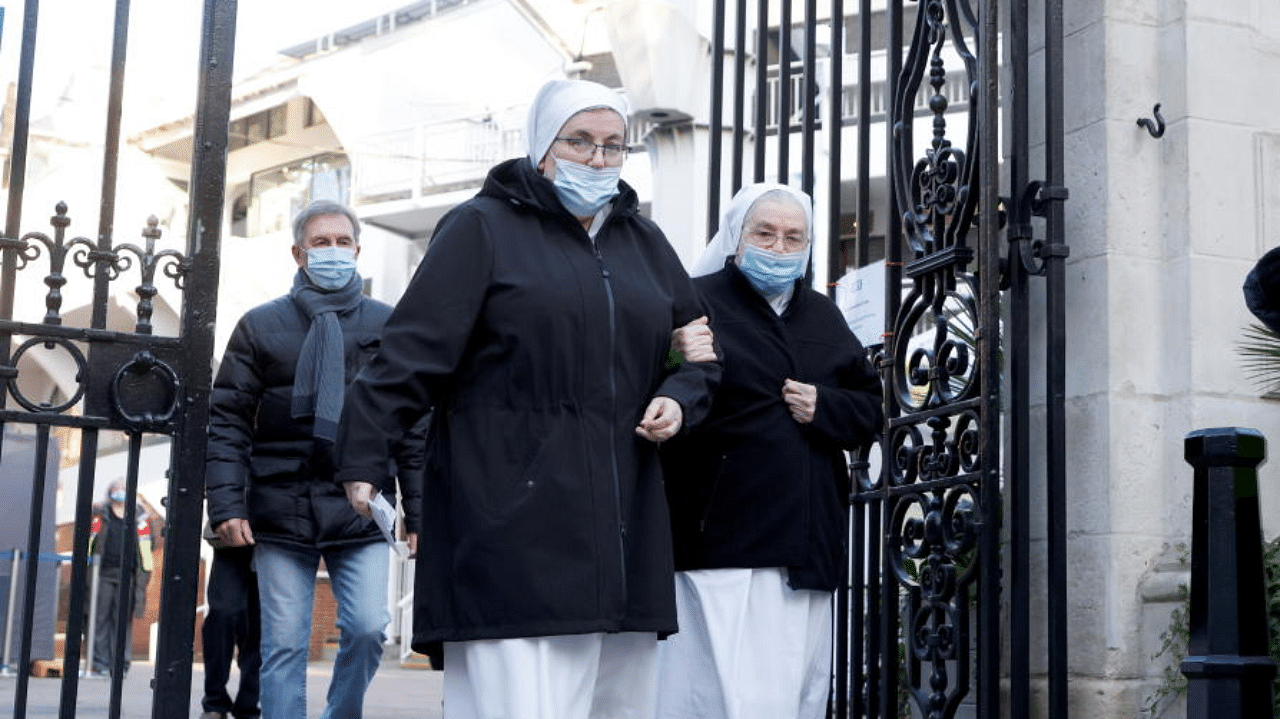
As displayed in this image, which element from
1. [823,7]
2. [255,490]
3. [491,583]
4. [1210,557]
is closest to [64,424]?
[255,490]

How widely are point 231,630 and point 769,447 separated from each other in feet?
9.51

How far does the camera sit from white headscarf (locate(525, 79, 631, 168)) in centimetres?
442

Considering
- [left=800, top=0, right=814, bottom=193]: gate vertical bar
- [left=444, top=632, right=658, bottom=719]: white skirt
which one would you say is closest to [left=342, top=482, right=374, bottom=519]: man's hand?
[left=444, top=632, right=658, bottom=719]: white skirt

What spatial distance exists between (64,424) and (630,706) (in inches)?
79.2

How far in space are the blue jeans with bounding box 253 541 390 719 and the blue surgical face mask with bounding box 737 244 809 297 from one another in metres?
1.87

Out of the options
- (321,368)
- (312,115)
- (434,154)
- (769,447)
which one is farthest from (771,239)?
(312,115)

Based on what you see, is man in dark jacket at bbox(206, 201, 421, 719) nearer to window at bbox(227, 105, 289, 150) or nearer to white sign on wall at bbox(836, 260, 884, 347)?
white sign on wall at bbox(836, 260, 884, 347)

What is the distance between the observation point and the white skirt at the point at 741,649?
504cm

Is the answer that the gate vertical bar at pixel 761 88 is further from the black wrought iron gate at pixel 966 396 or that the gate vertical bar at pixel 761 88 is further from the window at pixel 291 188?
the window at pixel 291 188

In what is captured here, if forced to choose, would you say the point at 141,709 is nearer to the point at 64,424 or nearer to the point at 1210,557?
the point at 64,424

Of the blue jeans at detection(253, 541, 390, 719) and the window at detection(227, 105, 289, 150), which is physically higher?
the window at detection(227, 105, 289, 150)

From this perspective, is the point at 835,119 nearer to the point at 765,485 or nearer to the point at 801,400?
the point at 801,400

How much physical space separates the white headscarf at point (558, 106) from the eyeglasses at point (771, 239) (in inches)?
38.5

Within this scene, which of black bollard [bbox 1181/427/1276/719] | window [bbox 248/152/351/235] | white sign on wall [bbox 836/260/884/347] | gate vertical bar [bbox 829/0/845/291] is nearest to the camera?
black bollard [bbox 1181/427/1276/719]
